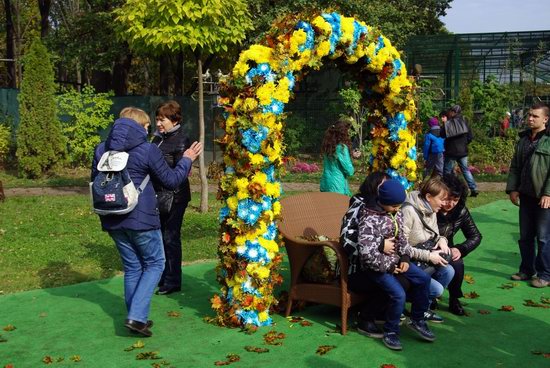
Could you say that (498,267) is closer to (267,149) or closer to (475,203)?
(267,149)

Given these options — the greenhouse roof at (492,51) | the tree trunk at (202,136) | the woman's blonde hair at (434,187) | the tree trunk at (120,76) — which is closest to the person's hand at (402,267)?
the woman's blonde hair at (434,187)

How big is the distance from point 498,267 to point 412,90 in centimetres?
246

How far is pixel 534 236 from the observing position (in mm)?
7246

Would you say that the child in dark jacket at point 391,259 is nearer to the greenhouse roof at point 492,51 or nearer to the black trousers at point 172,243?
the black trousers at point 172,243

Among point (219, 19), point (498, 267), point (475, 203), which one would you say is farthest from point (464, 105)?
point (498, 267)

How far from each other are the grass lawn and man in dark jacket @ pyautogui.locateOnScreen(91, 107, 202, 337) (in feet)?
7.25

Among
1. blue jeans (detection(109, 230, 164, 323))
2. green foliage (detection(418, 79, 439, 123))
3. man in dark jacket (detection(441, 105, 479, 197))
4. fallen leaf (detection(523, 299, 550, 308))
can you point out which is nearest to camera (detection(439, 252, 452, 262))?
fallen leaf (detection(523, 299, 550, 308))

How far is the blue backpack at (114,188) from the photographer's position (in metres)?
5.23

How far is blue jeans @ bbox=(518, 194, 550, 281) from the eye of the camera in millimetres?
7016

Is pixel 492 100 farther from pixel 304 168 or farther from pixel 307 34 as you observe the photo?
pixel 307 34

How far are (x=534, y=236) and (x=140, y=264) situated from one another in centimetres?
414

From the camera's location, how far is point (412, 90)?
22.6 feet

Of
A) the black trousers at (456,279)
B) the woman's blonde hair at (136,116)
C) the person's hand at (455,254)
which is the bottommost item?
the black trousers at (456,279)

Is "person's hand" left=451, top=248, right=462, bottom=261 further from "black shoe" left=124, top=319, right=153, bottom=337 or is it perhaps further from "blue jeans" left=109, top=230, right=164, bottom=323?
"black shoe" left=124, top=319, right=153, bottom=337
